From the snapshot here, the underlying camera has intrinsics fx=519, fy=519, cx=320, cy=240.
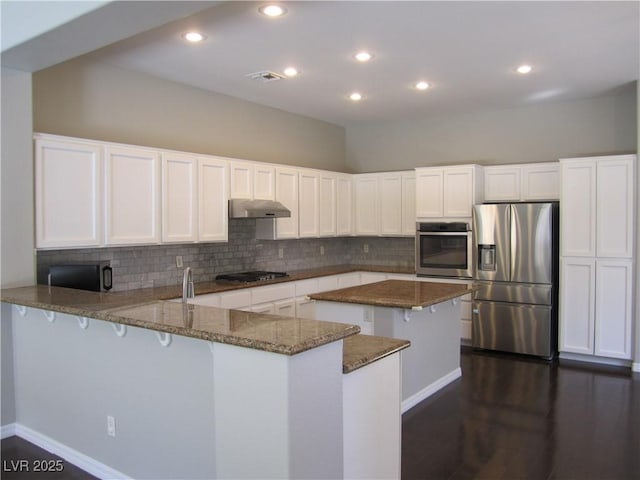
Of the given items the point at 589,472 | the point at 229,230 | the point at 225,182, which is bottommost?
the point at 589,472

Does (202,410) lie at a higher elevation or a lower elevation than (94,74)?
lower

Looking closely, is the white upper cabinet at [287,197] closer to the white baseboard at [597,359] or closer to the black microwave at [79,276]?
the black microwave at [79,276]

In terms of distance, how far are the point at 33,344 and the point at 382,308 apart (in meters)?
2.45

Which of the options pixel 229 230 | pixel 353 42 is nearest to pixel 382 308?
pixel 353 42

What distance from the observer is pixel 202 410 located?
2453mm

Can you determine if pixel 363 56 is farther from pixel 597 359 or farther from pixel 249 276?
Result: pixel 597 359

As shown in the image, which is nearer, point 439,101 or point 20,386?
point 20,386

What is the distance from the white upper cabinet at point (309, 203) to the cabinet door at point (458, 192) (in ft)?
5.17

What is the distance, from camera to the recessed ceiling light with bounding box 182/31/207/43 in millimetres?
3836

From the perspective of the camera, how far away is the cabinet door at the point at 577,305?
5438 mm

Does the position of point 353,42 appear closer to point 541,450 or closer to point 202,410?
point 202,410

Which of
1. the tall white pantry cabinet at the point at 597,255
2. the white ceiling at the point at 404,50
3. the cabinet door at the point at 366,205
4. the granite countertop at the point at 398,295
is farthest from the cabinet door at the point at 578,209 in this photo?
the cabinet door at the point at 366,205

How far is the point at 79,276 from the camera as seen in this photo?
154 inches

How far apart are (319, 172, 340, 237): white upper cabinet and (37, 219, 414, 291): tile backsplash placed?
0.41m
